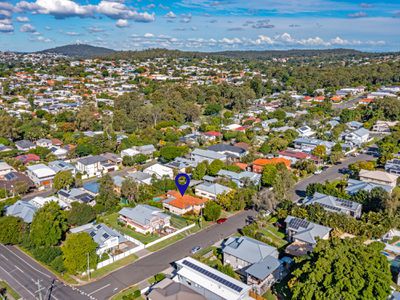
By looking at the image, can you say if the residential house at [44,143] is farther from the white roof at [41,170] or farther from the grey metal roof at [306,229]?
the grey metal roof at [306,229]

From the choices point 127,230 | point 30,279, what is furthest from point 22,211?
point 127,230

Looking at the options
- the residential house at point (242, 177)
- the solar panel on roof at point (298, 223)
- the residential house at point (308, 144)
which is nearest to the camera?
the solar panel on roof at point (298, 223)

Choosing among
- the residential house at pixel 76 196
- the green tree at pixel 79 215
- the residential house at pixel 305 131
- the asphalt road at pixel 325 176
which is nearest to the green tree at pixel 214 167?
the asphalt road at pixel 325 176

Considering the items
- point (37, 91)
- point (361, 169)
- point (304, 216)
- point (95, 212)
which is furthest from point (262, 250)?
point (37, 91)

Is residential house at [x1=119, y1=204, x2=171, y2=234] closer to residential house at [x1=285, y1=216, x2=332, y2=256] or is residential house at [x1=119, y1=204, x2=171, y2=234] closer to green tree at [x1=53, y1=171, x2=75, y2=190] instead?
green tree at [x1=53, y1=171, x2=75, y2=190]

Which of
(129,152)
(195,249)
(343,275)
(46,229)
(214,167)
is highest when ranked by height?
(343,275)

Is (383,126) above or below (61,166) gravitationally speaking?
above

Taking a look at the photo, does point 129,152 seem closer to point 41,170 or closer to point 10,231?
point 41,170
